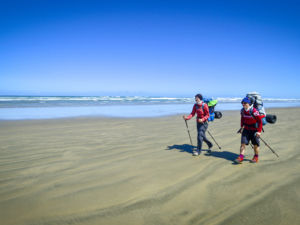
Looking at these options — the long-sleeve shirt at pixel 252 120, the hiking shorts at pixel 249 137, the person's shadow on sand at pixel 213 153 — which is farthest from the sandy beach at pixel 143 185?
the long-sleeve shirt at pixel 252 120

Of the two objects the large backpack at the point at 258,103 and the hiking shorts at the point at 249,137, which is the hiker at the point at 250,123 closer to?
the hiking shorts at the point at 249,137

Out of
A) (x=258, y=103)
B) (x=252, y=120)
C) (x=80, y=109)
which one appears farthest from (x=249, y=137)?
(x=80, y=109)

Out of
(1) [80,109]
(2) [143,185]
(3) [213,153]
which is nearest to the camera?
(2) [143,185]

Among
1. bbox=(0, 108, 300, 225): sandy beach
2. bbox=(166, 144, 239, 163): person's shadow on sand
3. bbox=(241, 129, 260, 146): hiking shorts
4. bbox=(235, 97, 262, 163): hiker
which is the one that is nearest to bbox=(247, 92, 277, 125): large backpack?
bbox=(235, 97, 262, 163): hiker

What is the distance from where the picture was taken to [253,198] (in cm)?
336

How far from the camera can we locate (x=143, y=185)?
388cm

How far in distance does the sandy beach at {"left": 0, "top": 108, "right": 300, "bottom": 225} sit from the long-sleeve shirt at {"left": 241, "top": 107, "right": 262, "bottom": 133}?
3.24 feet

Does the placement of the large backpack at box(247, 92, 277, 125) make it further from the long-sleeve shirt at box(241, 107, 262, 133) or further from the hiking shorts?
the hiking shorts

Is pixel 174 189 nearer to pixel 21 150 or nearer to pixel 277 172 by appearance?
pixel 277 172

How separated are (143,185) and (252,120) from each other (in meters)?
3.20

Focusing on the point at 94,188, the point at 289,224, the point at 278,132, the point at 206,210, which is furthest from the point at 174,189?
the point at 278,132

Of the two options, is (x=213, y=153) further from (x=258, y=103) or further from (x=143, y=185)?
(x=143, y=185)

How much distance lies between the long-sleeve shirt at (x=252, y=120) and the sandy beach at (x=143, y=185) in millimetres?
987

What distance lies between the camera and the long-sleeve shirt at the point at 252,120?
477 cm
